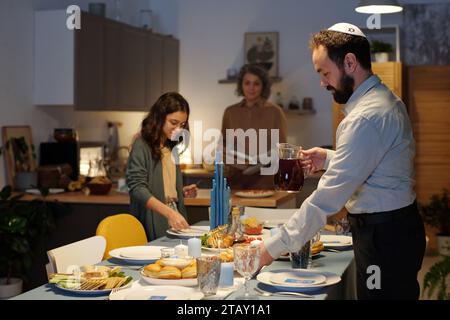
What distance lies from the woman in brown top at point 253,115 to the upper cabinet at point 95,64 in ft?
3.78

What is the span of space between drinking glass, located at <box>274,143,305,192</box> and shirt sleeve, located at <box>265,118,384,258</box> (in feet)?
1.31

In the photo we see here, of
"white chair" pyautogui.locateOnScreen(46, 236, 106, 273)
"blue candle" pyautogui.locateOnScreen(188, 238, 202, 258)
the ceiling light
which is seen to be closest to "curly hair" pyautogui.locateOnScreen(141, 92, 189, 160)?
"white chair" pyautogui.locateOnScreen(46, 236, 106, 273)

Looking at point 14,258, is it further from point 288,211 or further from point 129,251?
point 129,251

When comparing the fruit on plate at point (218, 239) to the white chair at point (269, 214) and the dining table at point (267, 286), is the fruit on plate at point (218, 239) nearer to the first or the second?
the dining table at point (267, 286)

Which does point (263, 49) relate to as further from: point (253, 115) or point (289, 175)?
point (289, 175)

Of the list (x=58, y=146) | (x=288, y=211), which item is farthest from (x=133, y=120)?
(x=288, y=211)

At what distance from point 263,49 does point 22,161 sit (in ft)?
9.49

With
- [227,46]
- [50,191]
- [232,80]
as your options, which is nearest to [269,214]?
[50,191]

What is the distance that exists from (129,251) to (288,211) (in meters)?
1.26

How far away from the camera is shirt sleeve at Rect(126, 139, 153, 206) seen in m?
3.33

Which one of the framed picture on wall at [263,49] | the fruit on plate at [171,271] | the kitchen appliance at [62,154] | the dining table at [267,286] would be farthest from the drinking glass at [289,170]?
the framed picture on wall at [263,49]

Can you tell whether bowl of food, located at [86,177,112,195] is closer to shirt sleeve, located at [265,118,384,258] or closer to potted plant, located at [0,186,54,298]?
potted plant, located at [0,186,54,298]

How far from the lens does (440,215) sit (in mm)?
6559

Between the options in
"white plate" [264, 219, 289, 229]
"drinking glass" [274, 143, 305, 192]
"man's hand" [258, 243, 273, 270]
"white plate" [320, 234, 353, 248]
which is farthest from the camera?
"white plate" [264, 219, 289, 229]
